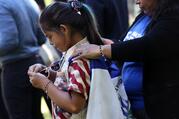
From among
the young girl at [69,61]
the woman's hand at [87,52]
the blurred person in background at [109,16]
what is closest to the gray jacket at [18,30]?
the blurred person in background at [109,16]

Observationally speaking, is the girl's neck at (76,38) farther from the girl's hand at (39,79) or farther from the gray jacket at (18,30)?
the gray jacket at (18,30)

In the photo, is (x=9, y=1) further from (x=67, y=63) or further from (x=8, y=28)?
(x=67, y=63)

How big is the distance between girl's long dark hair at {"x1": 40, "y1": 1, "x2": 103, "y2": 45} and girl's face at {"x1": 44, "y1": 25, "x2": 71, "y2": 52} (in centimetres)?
3

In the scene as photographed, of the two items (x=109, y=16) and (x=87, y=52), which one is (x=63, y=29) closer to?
(x=87, y=52)

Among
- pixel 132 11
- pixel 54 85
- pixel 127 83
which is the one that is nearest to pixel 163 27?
pixel 127 83

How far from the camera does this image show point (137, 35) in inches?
125

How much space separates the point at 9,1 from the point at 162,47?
6.85ft

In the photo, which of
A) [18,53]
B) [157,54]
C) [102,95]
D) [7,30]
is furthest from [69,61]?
[18,53]

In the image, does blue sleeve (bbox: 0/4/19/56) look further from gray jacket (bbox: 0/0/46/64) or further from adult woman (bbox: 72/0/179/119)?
adult woman (bbox: 72/0/179/119)

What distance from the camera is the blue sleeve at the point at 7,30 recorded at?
4621 mm

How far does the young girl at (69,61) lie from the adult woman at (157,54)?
0.11 meters

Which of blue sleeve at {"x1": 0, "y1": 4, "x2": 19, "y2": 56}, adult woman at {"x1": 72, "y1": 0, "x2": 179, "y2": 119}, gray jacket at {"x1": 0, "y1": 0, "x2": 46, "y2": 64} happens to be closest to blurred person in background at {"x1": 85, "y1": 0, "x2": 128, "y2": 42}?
gray jacket at {"x1": 0, "y1": 0, "x2": 46, "y2": 64}

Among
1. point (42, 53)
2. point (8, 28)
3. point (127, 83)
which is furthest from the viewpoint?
point (42, 53)

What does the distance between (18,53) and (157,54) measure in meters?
2.12
